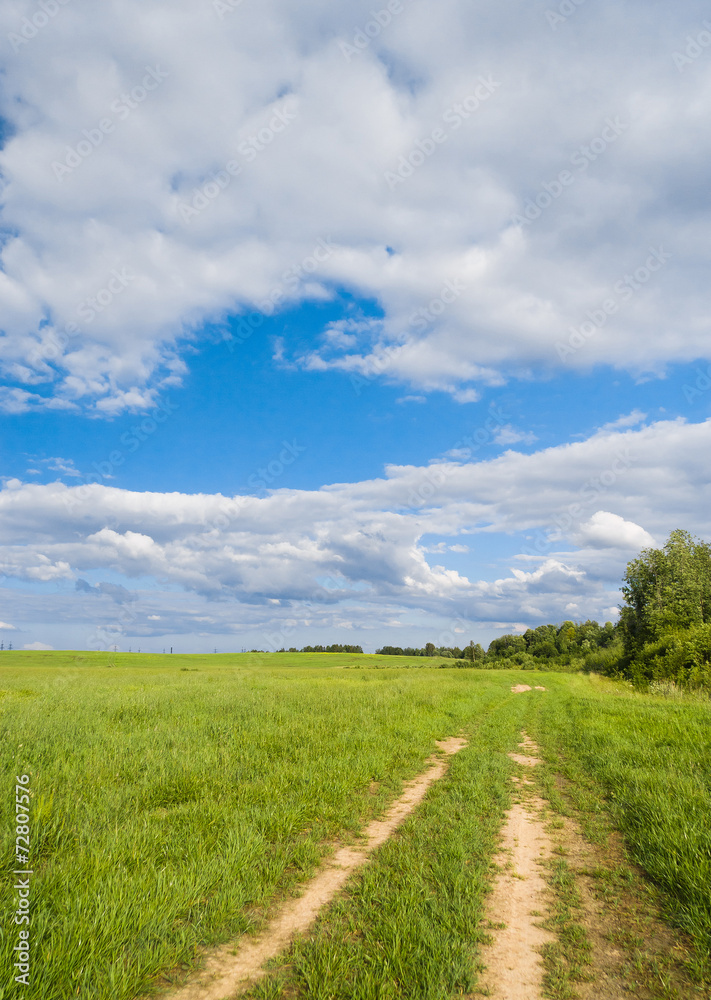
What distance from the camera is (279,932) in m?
4.57

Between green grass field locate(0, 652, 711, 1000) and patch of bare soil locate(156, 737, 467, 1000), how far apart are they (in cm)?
19

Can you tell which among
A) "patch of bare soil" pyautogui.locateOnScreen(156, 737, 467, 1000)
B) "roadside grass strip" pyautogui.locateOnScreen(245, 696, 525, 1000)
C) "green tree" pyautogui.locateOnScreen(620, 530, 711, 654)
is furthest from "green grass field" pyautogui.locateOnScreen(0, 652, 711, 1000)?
"green tree" pyautogui.locateOnScreen(620, 530, 711, 654)

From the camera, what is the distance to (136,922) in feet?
14.3

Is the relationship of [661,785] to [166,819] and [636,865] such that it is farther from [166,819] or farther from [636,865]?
[166,819]

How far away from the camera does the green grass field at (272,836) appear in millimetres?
4004

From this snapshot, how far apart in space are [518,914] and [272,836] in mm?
3349

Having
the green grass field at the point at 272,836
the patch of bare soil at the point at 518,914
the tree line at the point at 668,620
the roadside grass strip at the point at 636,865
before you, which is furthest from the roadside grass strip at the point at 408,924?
the tree line at the point at 668,620

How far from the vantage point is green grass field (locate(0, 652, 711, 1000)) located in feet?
13.1

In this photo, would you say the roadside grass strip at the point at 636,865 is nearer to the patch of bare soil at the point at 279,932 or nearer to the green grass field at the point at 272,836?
the green grass field at the point at 272,836

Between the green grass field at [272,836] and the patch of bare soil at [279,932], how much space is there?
19cm

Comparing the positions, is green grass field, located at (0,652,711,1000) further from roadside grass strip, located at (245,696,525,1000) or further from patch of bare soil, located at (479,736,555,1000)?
patch of bare soil, located at (479,736,555,1000)

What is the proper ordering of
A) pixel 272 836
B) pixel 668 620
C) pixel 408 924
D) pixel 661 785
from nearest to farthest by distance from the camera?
pixel 408 924 → pixel 272 836 → pixel 661 785 → pixel 668 620
